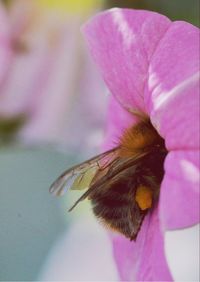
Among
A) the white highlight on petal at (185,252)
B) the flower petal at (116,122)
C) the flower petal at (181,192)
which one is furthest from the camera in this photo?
the white highlight on petal at (185,252)

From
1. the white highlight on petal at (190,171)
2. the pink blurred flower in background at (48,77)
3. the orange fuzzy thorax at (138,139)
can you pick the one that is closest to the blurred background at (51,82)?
the pink blurred flower in background at (48,77)

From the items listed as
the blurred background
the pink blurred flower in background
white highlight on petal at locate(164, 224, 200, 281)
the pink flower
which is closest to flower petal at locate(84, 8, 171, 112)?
the pink flower

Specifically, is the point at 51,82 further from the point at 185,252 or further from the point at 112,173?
the point at 112,173

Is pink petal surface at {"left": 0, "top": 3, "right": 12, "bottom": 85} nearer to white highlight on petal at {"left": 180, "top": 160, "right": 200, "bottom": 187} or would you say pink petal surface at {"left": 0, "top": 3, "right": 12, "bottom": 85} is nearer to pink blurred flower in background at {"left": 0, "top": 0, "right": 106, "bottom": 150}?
pink blurred flower in background at {"left": 0, "top": 0, "right": 106, "bottom": 150}

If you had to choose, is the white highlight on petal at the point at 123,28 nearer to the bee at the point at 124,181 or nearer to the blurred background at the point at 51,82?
the bee at the point at 124,181

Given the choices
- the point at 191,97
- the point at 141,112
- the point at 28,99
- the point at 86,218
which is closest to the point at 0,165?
the point at 86,218

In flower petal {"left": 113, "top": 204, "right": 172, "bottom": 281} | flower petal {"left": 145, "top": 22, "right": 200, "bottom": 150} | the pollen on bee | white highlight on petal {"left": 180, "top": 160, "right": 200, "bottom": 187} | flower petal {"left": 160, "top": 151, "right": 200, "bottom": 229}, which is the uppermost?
flower petal {"left": 145, "top": 22, "right": 200, "bottom": 150}
